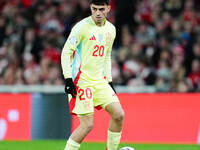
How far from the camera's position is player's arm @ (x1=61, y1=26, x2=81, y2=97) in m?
6.62

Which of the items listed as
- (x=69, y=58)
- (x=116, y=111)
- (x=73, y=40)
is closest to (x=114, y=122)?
(x=116, y=111)

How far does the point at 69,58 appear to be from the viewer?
6742 mm

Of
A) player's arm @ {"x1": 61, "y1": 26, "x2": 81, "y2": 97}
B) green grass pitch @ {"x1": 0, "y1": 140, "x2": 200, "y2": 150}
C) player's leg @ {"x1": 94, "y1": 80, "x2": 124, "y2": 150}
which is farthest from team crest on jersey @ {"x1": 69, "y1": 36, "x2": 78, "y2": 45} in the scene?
green grass pitch @ {"x1": 0, "y1": 140, "x2": 200, "y2": 150}

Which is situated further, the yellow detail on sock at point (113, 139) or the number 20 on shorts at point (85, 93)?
the yellow detail on sock at point (113, 139)

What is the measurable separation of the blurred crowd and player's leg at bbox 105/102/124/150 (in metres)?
4.79

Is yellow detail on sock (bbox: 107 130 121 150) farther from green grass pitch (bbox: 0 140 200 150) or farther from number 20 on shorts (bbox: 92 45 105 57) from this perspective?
green grass pitch (bbox: 0 140 200 150)

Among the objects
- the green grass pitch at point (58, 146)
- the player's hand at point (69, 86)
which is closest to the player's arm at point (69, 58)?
the player's hand at point (69, 86)

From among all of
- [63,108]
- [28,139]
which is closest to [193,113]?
[63,108]

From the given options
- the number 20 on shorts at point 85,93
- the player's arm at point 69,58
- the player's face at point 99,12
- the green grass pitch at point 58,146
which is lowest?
the green grass pitch at point 58,146

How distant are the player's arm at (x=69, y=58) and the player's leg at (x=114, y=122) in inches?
22.1

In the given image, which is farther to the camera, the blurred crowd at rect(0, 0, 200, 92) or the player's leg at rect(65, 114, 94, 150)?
the blurred crowd at rect(0, 0, 200, 92)

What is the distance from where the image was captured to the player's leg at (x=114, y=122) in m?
6.97

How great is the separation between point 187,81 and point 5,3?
6376 millimetres

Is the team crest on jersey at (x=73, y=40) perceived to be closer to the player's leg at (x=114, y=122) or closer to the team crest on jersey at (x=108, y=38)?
the team crest on jersey at (x=108, y=38)
